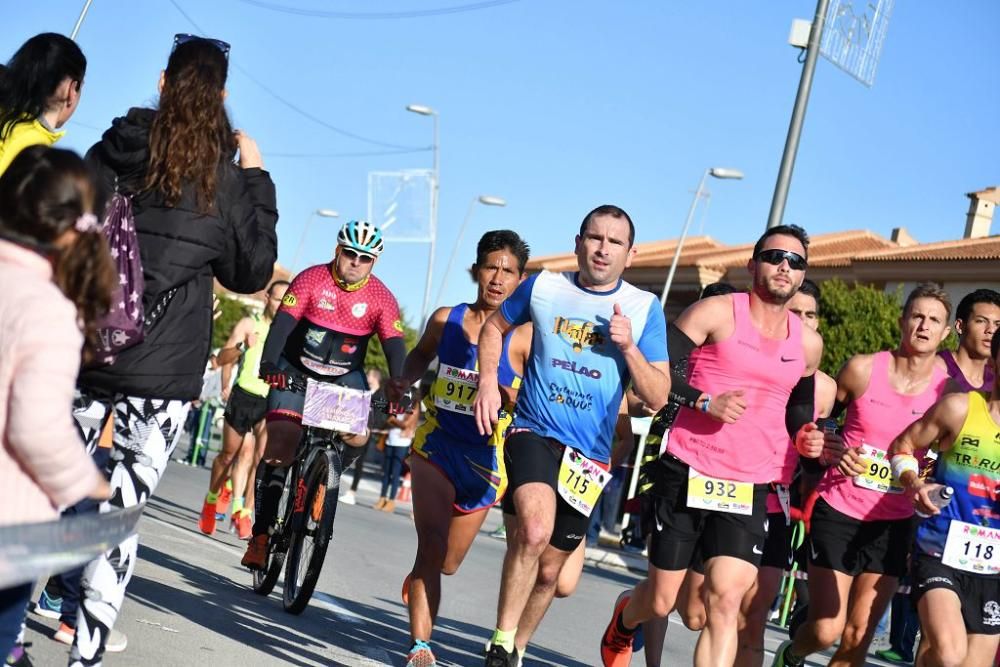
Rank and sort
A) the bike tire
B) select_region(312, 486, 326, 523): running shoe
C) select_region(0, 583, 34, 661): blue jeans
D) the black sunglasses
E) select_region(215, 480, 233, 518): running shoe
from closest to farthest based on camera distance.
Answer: select_region(0, 583, 34, 661): blue jeans
the black sunglasses
the bike tire
select_region(312, 486, 326, 523): running shoe
select_region(215, 480, 233, 518): running shoe

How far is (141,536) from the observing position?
11.4 metres

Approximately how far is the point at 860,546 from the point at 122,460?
4270mm

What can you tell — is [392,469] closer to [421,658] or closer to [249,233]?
[421,658]

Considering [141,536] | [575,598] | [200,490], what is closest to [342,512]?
[200,490]

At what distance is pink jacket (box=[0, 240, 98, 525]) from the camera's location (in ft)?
12.4

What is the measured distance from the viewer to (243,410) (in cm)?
1366

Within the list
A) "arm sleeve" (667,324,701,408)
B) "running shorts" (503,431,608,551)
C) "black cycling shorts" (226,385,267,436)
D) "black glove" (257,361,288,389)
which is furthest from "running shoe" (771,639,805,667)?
"black cycling shorts" (226,385,267,436)

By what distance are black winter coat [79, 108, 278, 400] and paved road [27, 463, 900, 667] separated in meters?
1.32

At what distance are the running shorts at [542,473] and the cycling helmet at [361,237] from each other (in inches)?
107

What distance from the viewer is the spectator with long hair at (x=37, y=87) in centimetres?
583

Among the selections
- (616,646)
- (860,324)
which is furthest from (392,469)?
(616,646)

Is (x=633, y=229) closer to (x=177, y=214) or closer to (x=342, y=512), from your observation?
(x=177, y=214)

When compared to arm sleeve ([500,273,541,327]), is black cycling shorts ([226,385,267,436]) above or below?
below

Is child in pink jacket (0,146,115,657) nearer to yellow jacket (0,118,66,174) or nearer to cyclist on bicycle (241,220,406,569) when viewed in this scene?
yellow jacket (0,118,66,174)
